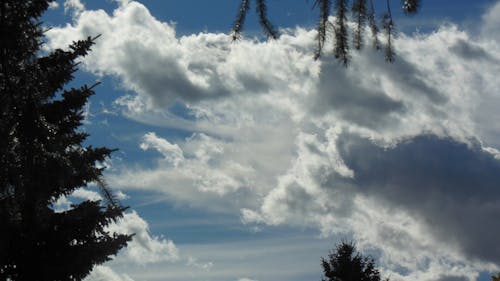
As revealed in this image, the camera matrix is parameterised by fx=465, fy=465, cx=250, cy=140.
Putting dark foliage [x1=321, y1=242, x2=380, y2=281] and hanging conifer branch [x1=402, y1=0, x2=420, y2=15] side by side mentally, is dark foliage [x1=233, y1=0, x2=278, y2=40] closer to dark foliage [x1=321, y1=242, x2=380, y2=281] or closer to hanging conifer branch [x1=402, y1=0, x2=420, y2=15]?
hanging conifer branch [x1=402, y1=0, x2=420, y2=15]

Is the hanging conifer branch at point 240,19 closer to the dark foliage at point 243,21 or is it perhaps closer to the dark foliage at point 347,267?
the dark foliage at point 243,21

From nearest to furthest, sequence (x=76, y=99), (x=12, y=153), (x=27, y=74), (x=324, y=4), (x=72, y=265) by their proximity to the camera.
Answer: (x=324, y=4) → (x=27, y=74) → (x=12, y=153) → (x=72, y=265) → (x=76, y=99)

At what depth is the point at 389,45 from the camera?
3.15 m

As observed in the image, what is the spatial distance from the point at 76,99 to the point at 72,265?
453 cm

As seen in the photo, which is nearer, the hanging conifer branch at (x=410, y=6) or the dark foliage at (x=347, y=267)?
the hanging conifer branch at (x=410, y=6)

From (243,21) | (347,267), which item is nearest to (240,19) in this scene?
(243,21)

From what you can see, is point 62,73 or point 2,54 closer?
point 2,54

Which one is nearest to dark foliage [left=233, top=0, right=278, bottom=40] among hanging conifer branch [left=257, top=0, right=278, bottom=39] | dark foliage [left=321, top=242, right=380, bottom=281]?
hanging conifer branch [left=257, top=0, right=278, bottom=39]

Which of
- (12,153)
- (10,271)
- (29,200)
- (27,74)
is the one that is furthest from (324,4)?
(10,271)

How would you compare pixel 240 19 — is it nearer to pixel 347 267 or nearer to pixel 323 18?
Answer: pixel 323 18

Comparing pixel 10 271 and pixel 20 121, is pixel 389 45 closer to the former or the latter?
pixel 20 121

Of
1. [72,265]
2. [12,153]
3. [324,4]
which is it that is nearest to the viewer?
[324,4]

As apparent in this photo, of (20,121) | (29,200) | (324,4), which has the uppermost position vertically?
(324,4)

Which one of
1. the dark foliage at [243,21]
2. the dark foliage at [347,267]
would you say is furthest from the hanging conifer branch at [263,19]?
the dark foliage at [347,267]
